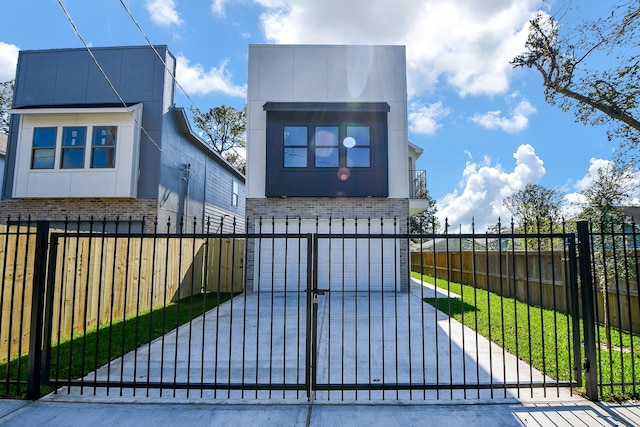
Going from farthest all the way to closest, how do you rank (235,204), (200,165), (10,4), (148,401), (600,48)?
(235,204), (200,165), (10,4), (600,48), (148,401)

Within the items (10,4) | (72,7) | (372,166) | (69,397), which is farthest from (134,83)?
(69,397)

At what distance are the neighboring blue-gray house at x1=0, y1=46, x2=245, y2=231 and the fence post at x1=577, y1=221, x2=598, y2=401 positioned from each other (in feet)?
36.6

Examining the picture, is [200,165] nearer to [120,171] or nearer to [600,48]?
[120,171]

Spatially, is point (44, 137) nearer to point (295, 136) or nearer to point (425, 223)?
point (295, 136)

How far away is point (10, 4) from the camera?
307 inches

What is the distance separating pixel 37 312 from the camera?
3.83 meters

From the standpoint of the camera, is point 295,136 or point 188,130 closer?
point 295,136

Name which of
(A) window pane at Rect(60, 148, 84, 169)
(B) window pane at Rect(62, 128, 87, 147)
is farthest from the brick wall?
(B) window pane at Rect(62, 128, 87, 147)

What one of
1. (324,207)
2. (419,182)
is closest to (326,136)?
(324,207)

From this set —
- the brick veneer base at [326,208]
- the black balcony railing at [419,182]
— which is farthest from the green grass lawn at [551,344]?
the black balcony railing at [419,182]

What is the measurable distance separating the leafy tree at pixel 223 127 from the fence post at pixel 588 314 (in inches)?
995

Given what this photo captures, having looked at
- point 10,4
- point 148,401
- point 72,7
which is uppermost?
point 10,4

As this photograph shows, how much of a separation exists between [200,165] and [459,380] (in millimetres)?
13684

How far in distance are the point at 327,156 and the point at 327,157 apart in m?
0.03
